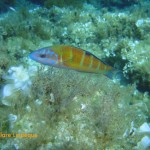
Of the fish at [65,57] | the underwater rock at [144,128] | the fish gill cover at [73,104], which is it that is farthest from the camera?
the underwater rock at [144,128]

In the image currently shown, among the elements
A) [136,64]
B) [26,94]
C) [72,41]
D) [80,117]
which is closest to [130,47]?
[136,64]

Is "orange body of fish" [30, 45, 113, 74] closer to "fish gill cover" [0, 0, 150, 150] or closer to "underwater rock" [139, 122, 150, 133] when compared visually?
"fish gill cover" [0, 0, 150, 150]

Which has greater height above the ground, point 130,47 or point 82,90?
point 130,47

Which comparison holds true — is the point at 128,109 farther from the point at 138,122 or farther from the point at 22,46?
the point at 22,46

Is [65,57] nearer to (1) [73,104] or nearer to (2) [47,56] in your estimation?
(2) [47,56]

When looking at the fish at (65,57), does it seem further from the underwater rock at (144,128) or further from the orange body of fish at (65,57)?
the underwater rock at (144,128)

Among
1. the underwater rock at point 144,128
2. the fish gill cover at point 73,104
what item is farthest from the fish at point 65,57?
the underwater rock at point 144,128

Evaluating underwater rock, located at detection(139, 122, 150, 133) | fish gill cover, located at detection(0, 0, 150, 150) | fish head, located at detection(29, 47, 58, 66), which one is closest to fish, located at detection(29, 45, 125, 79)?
fish head, located at detection(29, 47, 58, 66)

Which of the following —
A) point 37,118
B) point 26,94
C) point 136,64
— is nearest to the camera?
point 37,118

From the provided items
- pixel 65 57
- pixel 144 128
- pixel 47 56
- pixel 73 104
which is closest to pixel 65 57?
pixel 65 57

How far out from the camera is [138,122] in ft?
12.6

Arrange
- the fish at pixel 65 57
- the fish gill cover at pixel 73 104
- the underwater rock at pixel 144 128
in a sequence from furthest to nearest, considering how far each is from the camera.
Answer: the underwater rock at pixel 144 128 → the fish gill cover at pixel 73 104 → the fish at pixel 65 57

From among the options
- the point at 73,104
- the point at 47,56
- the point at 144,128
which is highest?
the point at 47,56

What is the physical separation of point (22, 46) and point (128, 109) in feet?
9.69
